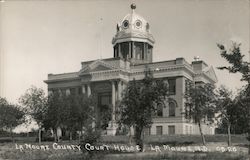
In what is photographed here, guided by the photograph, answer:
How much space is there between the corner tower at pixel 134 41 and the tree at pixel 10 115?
75.8ft

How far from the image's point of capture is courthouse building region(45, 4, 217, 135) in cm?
6169

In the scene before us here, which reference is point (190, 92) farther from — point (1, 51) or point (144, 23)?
point (144, 23)

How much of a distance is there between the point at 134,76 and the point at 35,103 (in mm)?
19951

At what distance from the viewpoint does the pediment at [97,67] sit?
64.9 metres

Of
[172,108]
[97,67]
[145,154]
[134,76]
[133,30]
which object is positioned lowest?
[145,154]

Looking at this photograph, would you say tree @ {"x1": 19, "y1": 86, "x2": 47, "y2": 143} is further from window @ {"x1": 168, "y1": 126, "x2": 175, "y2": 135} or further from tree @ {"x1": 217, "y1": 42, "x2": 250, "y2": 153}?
tree @ {"x1": 217, "y1": 42, "x2": 250, "y2": 153}

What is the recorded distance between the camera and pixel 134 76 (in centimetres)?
6544

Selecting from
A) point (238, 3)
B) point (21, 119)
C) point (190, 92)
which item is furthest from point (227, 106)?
point (21, 119)

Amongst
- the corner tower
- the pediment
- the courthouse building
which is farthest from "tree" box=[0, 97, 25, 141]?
the corner tower

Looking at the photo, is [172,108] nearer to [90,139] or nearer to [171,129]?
[171,129]

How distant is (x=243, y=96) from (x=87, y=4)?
11.2m

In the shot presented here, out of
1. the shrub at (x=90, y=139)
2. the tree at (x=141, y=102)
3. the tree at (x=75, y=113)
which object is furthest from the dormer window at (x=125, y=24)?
the shrub at (x=90, y=139)

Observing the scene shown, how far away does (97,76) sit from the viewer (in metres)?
65.8

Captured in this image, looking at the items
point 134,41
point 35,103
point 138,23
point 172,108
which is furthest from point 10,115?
point 138,23
